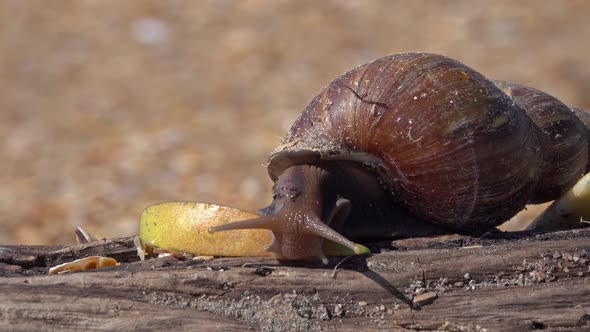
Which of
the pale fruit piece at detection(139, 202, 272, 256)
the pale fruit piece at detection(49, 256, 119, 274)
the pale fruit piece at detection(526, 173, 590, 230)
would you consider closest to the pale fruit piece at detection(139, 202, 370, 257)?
the pale fruit piece at detection(139, 202, 272, 256)

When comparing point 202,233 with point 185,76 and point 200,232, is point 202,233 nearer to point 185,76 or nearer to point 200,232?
point 200,232

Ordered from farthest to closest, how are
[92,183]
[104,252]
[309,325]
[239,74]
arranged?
[239,74]
[92,183]
[104,252]
[309,325]

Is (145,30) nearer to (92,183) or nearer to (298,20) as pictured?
(298,20)

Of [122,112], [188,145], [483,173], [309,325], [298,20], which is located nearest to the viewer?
[309,325]

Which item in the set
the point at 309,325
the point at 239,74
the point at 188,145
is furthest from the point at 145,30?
the point at 309,325

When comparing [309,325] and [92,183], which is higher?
[92,183]

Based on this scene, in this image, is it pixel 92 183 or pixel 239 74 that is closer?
pixel 92 183

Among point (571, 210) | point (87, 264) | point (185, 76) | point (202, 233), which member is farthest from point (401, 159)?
point (185, 76)
